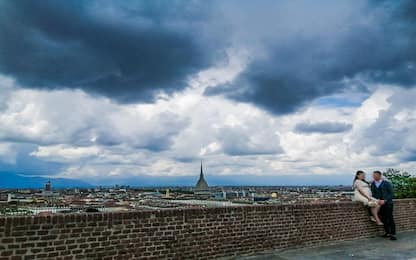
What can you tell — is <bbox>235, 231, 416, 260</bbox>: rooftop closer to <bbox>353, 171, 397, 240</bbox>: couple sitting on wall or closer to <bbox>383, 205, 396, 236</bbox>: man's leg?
<bbox>383, 205, 396, 236</bbox>: man's leg

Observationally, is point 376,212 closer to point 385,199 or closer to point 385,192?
point 385,199

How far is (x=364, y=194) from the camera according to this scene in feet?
36.4

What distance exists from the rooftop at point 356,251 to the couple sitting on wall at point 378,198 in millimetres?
556

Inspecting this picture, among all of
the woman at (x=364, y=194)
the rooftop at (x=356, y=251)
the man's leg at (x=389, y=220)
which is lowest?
the rooftop at (x=356, y=251)

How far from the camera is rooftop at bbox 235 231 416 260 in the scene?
27.7 feet

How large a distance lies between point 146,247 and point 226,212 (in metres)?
1.99

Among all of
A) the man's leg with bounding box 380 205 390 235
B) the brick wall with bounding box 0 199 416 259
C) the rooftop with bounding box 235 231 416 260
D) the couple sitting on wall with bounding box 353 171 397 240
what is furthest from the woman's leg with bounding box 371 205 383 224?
the rooftop with bounding box 235 231 416 260

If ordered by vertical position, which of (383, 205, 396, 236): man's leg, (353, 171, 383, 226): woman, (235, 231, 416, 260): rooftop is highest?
(353, 171, 383, 226): woman

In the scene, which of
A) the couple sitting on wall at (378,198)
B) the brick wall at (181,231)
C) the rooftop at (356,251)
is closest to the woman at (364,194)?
the couple sitting on wall at (378,198)

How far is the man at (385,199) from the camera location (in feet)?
35.4

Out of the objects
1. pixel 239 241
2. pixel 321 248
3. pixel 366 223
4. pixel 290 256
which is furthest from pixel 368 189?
pixel 239 241

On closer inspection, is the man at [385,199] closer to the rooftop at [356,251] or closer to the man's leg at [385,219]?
the man's leg at [385,219]

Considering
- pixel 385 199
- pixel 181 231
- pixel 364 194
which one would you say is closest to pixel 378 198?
pixel 385 199

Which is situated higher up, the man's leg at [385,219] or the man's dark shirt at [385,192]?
the man's dark shirt at [385,192]
